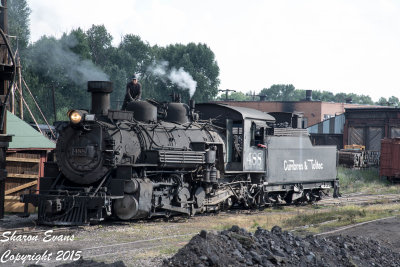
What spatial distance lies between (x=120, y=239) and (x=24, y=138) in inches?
277

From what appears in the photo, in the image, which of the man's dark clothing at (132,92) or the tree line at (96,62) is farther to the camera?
the tree line at (96,62)

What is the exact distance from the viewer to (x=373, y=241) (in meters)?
11.6

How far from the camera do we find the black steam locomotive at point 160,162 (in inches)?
530

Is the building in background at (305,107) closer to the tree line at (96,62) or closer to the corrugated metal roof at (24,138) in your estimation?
the tree line at (96,62)

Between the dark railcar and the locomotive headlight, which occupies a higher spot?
the locomotive headlight

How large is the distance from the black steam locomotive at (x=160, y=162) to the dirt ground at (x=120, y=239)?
537mm

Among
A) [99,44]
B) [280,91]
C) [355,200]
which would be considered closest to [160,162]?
[355,200]

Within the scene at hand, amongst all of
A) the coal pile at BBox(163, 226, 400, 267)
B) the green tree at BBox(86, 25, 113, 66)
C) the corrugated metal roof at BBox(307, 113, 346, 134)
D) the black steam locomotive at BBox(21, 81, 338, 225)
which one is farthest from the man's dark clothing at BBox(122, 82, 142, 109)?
the corrugated metal roof at BBox(307, 113, 346, 134)

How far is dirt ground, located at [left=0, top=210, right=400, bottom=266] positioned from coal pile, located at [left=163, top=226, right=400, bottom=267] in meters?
0.84

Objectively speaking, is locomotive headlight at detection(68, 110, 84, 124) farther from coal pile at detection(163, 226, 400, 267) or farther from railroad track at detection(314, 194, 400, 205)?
railroad track at detection(314, 194, 400, 205)

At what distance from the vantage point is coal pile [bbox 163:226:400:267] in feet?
27.6

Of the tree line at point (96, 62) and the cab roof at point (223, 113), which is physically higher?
the tree line at point (96, 62)

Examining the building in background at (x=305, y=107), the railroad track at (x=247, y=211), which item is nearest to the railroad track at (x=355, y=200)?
the railroad track at (x=247, y=211)

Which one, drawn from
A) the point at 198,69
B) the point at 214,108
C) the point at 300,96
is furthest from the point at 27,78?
the point at 300,96
